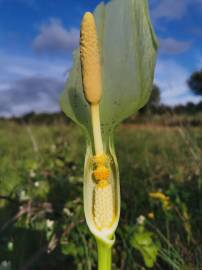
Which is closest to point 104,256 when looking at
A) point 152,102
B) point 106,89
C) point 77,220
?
point 106,89

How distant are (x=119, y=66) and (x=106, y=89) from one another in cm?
5

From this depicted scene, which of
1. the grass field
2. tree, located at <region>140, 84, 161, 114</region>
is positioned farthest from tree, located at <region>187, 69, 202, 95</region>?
the grass field

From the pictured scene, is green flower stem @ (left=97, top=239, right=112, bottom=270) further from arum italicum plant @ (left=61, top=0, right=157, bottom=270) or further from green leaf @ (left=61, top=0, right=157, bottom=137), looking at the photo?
green leaf @ (left=61, top=0, right=157, bottom=137)

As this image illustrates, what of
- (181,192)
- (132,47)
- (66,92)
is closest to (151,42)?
(132,47)

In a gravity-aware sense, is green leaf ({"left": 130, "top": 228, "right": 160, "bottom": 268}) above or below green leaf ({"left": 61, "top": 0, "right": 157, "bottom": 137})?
below

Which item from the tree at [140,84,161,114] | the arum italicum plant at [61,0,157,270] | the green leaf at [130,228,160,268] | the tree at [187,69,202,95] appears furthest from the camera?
the tree at [187,69,202,95]

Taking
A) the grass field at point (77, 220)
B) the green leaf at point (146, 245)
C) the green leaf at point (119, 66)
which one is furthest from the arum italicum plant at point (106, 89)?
the green leaf at point (146, 245)

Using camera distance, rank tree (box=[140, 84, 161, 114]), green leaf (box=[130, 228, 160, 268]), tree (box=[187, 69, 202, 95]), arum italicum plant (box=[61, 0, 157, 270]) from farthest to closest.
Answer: tree (box=[187, 69, 202, 95]), tree (box=[140, 84, 161, 114]), green leaf (box=[130, 228, 160, 268]), arum italicum plant (box=[61, 0, 157, 270])

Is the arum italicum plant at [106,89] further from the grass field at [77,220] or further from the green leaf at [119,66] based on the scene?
the grass field at [77,220]

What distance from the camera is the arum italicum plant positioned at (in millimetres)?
749

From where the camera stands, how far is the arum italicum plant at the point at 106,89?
2.46 ft

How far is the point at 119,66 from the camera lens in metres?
0.80

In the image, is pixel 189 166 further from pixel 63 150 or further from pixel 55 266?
pixel 55 266

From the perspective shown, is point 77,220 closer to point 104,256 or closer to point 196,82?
point 104,256
